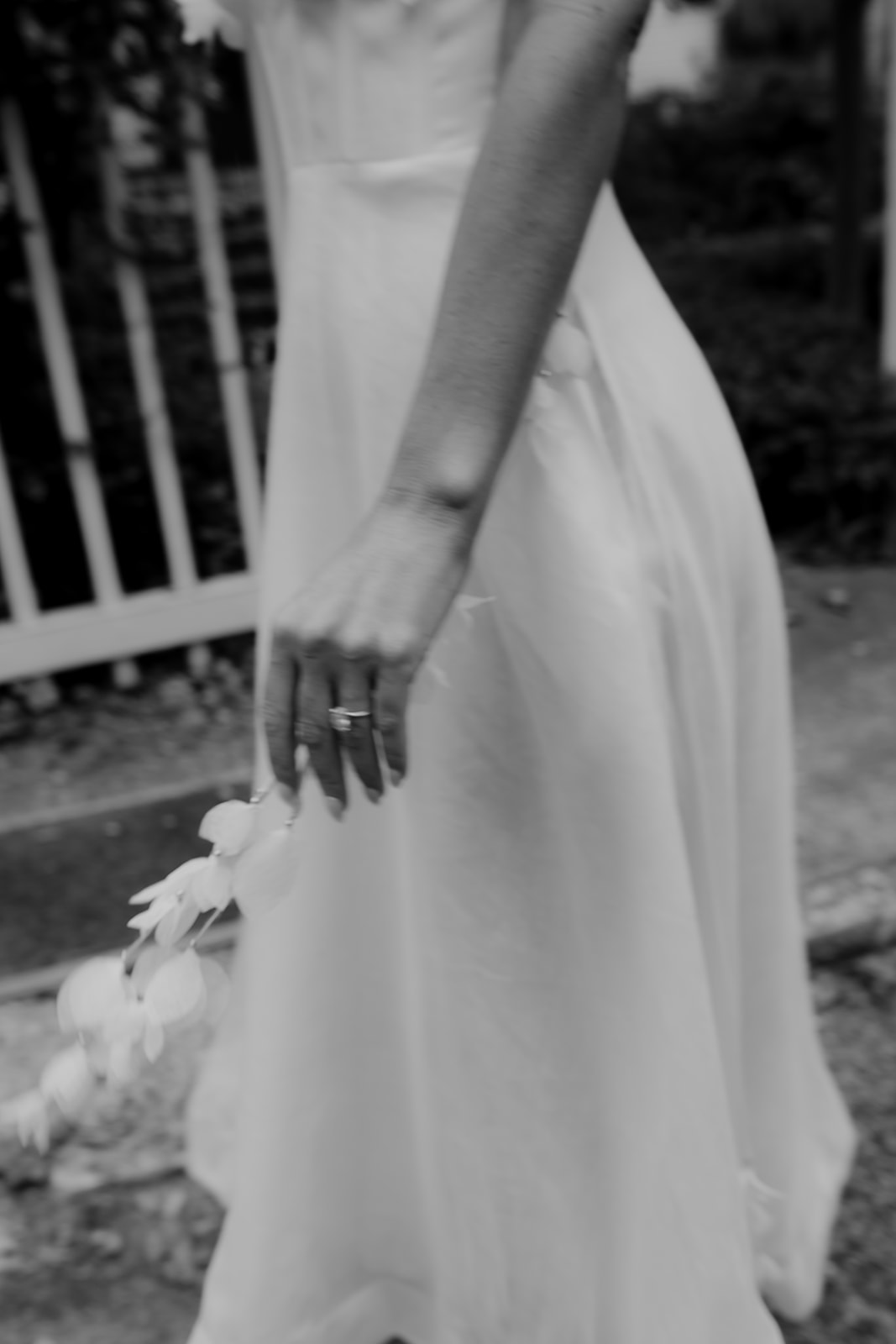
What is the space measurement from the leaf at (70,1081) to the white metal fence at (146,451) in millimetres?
2381

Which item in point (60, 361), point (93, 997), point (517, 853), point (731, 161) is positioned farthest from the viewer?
point (731, 161)

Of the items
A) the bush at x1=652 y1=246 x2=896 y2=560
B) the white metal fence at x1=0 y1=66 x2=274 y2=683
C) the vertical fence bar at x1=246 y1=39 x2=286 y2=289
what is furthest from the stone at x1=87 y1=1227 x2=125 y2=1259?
the bush at x1=652 y1=246 x2=896 y2=560

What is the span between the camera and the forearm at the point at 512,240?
3.16 feet

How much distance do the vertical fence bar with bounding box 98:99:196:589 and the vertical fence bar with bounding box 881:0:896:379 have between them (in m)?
2.10

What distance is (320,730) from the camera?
0.90 metres

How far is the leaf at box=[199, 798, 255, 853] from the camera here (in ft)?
3.15

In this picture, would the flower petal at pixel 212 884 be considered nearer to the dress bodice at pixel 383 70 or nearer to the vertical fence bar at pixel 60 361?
the dress bodice at pixel 383 70

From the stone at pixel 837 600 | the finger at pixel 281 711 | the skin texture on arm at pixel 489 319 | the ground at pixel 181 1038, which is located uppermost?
the skin texture on arm at pixel 489 319

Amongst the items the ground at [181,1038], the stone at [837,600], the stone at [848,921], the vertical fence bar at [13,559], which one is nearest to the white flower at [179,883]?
the ground at [181,1038]

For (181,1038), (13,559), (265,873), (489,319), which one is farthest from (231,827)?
(13,559)

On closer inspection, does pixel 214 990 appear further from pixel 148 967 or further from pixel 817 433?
pixel 817 433

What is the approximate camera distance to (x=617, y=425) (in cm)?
124

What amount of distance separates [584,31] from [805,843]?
76.0 inches

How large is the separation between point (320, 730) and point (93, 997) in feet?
0.91
